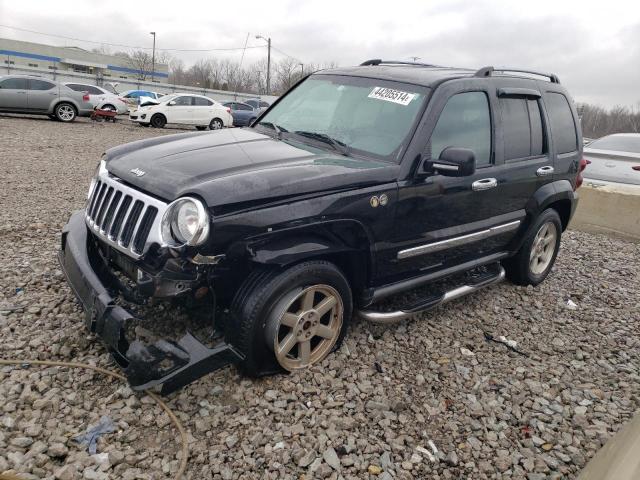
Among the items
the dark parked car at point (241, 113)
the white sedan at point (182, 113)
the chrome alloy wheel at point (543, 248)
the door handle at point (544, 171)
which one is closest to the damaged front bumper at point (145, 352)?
the door handle at point (544, 171)

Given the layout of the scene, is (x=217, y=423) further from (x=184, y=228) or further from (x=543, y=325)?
(x=543, y=325)

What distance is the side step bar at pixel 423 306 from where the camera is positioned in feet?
11.2

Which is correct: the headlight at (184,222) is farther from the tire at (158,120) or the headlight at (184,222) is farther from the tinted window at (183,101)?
the tinted window at (183,101)

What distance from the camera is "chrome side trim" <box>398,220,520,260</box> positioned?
11.5 ft

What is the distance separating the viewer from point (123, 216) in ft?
9.61

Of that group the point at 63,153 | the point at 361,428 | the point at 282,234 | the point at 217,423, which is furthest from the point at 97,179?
the point at 63,153

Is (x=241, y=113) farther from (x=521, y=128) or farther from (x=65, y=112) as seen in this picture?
(x=521, y=128)

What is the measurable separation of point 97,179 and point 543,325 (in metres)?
3.72

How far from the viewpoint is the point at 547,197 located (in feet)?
15.0

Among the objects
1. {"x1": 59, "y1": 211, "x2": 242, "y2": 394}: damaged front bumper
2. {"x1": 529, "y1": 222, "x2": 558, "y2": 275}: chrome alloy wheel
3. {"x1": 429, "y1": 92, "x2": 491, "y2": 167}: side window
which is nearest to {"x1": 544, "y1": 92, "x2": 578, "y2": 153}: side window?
{"x1": 529, "y1": 222, "x2": 558, "y2": 275}: chrome alloy wheel

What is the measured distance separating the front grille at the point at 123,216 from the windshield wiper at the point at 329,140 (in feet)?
4.39

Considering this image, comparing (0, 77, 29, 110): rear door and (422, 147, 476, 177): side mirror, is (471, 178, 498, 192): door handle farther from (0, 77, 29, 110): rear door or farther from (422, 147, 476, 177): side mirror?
(0, 77, 29, 110): rear door

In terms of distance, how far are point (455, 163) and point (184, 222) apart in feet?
5.69

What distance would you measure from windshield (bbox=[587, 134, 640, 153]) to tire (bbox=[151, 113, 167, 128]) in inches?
627
